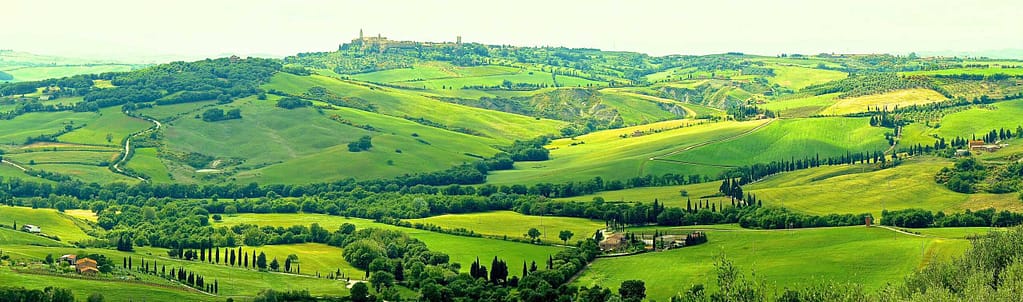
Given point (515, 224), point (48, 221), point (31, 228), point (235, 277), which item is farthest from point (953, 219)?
point (48, 221)

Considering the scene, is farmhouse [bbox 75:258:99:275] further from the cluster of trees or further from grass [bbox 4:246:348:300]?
the cluster of trees

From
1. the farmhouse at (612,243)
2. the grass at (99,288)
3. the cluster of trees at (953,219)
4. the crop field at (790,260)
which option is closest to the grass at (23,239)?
the grass at (99,288)

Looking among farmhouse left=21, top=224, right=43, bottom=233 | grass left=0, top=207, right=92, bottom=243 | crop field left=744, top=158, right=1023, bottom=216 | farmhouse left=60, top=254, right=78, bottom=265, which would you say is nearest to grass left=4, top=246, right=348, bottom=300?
farmhouse left=60, top=254, right=78, bottom=265

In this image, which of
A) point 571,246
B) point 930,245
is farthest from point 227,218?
point 930,245

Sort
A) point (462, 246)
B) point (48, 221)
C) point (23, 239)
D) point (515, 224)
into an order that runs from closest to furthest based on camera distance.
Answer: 1. point (23, 239)
2. point (462, 246)
3. point (48, 221)
4. point (515, 224)

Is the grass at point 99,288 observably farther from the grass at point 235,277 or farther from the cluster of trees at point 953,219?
the cluster of trees at point 953,219

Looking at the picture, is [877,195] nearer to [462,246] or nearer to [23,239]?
[462,246]
